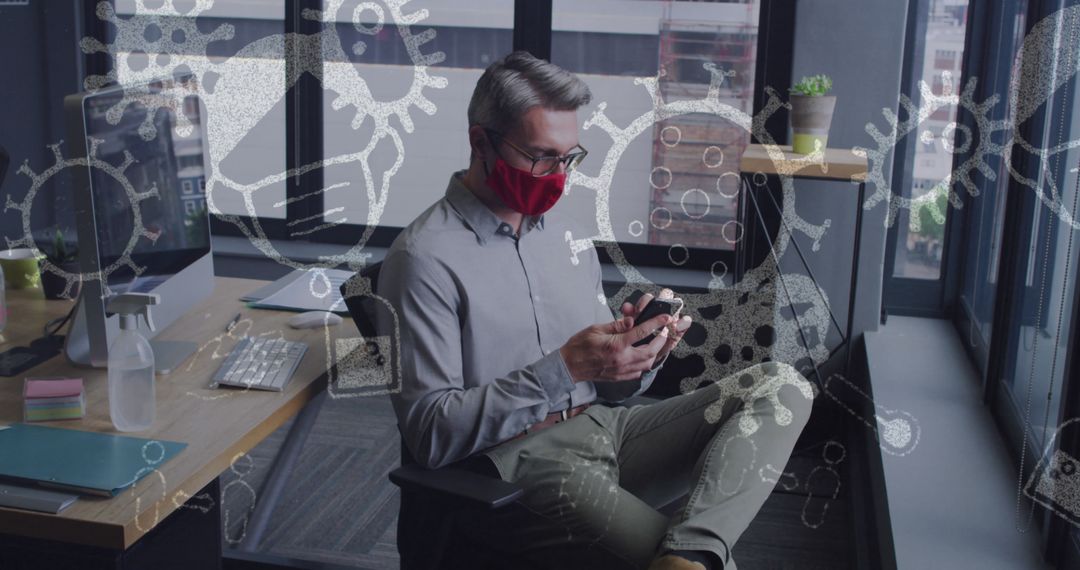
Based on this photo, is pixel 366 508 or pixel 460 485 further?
pixel 366 508

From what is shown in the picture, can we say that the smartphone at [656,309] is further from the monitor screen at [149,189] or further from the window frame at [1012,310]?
the monitor screen at [149,189]

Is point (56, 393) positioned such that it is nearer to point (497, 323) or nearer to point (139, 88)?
point (139, 88)

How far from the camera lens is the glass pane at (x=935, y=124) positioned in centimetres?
293

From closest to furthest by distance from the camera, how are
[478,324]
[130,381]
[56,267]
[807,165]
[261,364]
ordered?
[130,381] → [478,324] → [261,364] → [56,267] → [807,165]

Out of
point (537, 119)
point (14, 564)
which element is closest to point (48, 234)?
point (14, 564)

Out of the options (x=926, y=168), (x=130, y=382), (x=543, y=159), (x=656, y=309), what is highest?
(x=543, y=159)

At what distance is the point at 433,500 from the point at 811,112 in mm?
1570

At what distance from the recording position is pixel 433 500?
1550 mm

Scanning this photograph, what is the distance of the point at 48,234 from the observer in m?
2.24

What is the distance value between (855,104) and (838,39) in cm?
19

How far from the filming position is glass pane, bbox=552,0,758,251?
3.27 meters

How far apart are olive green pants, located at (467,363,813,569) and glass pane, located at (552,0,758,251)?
5.26ft

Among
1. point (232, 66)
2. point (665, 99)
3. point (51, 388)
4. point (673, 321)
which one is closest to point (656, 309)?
point (673, 321)
